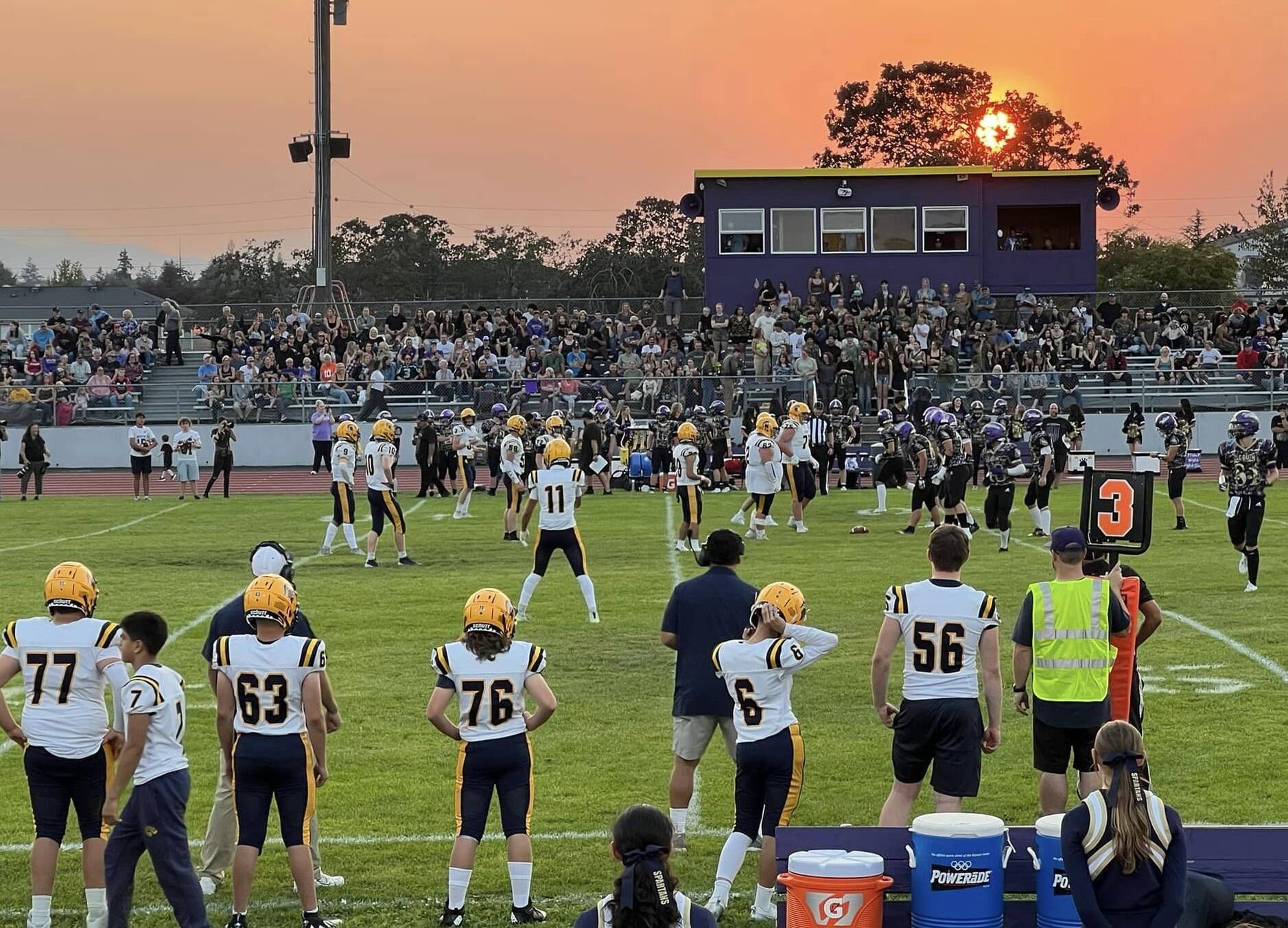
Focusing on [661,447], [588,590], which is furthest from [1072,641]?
[661,447]

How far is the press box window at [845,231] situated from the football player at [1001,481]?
24796 mm

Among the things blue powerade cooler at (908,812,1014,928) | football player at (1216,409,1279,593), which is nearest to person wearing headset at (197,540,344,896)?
blue powerade cooler at (908,812,1014,928)

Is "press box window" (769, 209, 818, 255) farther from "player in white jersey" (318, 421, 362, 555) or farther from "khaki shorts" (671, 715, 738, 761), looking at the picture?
"khaki shorts" (671, 715, 738, 761)

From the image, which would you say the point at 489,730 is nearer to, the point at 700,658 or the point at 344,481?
the point at 700,658

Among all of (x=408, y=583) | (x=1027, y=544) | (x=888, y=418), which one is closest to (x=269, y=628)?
(x=408, y=583)

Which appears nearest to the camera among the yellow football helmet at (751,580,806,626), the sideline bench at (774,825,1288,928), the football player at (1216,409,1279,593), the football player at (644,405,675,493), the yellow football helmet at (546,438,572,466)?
the sideline bench at (774,825,1288,928)

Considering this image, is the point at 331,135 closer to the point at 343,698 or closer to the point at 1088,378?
the point at 1088,378

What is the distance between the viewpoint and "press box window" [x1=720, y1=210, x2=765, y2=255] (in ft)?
147

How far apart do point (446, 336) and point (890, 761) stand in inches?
1275

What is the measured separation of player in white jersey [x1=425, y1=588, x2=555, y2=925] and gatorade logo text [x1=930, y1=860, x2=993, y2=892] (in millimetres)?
1973

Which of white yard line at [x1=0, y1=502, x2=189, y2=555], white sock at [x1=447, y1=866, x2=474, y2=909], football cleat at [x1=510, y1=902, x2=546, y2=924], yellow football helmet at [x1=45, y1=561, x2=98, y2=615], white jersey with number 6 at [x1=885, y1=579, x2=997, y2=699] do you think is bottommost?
football cleat at [x1=510, y1=902, x2=546, y2=924]

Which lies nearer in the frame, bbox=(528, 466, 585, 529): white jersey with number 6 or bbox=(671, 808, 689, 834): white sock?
bbox=(671, 808, 689, 834): white sock

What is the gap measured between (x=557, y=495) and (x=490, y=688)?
7613 mm

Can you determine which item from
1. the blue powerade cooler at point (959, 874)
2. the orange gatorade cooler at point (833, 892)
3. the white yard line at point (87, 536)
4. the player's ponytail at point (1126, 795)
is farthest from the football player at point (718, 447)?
the player's ponytail at point (1126, 795)
